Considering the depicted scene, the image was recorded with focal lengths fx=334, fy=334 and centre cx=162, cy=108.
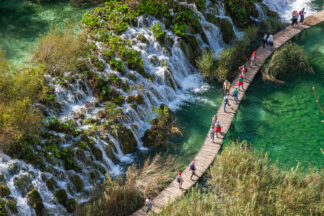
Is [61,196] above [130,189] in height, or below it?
above

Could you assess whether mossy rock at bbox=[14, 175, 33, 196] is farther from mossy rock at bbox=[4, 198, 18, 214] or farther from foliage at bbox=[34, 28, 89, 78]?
foliage at bbox=[34, 28, 89, 78]

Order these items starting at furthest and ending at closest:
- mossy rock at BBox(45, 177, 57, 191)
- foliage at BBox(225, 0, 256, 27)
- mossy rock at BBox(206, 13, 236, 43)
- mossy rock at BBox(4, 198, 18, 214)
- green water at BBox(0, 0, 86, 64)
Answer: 1. foliage at BBox(225, 0, 256, 27)
2. mossy rock at BBox(206, 13, 236, 43)
3. green water at BBox(0, 0, 86, 64)
4. mossy rock at BBox(45, 177, 57, 191)
5. mossy rock at BBox(4, 198, 18, 214)

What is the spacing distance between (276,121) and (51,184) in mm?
13018

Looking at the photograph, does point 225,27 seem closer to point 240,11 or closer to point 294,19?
point 240,11

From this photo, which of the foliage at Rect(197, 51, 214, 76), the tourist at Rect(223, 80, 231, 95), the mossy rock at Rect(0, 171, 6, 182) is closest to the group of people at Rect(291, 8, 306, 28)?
the foliage at Rect(197, 51, 214, 76)

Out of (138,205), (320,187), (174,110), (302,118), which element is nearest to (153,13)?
(174,110)

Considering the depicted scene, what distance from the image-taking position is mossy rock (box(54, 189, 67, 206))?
14750 mm

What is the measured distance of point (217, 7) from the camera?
26875 millimetres

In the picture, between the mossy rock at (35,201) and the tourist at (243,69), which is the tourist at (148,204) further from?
the tourist at (243,69)

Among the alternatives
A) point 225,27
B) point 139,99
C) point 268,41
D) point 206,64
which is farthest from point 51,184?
point 268,41

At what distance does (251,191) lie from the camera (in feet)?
46.5

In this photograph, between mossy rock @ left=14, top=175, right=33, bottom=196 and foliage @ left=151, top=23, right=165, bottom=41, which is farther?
foliage @ left=151, top=23, right=165, bottom=41

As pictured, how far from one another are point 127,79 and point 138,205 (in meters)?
8.31

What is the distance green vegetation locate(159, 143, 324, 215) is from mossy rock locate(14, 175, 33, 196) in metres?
5.87
